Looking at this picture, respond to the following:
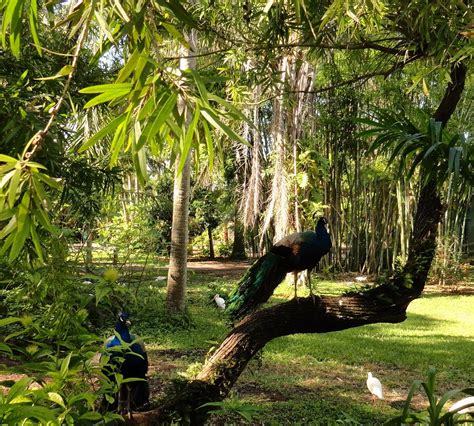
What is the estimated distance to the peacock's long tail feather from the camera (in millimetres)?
2748

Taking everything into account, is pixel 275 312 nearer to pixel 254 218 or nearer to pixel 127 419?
pixel 127 419

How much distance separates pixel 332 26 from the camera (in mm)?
3553

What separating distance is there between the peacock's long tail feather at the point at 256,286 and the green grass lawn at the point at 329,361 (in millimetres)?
245

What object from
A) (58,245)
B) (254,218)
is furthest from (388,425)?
(254,218)

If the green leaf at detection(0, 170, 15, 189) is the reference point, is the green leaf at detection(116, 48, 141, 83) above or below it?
above

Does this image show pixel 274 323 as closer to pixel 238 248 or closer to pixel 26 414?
pixel 26 414

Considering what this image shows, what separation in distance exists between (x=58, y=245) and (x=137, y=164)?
1103 mm

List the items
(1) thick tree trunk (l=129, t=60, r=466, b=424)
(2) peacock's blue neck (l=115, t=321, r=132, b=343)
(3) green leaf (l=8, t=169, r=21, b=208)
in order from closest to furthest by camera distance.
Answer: (3) green leaf (l=8, t=169, r=21, b=208) → (1) thick tree trunk (l=129, t=60, r=466, b=424) → (2) peacock's blue neck (l=115, t=321, r=132, b=343)

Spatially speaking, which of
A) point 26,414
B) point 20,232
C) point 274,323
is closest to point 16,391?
point 26,414

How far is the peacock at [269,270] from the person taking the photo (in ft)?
9.03

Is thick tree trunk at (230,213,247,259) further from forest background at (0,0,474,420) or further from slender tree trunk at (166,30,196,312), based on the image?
slender tree trunk at (166,30,196,312)

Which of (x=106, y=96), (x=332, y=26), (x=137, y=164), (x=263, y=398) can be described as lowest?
(x=263, y=398)

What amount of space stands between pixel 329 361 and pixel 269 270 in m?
2.81

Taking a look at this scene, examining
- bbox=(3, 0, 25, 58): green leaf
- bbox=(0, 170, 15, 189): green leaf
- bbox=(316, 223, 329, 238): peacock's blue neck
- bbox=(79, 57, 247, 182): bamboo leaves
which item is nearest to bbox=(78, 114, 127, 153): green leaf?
bbox=(79, 57, 247, 182): bamboo leaves
